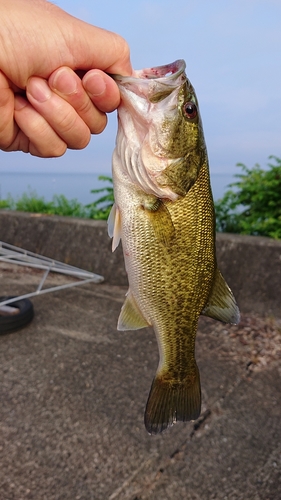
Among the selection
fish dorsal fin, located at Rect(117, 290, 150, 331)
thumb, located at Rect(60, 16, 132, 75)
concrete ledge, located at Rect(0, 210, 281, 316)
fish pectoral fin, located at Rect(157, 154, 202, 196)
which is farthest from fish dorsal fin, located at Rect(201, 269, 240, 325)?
concrete ledge, located at Rect(0, 210, 281, 316)

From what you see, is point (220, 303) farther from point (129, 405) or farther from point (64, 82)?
point (129, 405)

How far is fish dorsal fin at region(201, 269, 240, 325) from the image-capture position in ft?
6.44

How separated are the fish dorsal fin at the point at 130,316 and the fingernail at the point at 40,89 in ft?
2.64

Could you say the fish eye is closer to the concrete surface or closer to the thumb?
the thumb

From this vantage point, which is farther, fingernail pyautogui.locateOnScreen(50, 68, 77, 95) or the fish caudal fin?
the fish caudal fin

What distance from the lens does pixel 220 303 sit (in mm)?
1982

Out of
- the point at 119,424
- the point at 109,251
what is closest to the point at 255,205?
the point at 109,251

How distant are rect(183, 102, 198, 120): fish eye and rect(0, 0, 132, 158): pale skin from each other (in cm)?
24

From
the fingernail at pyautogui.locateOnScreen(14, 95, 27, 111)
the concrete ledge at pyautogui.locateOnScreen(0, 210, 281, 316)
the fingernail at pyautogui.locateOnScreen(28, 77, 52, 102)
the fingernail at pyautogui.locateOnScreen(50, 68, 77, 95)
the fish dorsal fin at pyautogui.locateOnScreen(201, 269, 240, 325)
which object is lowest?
the concrete ledge at pyautogui.locateOnScreen(0, 210, 281, 316)

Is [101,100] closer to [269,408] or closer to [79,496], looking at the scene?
[79,496]

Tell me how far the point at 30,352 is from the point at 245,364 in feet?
5.47

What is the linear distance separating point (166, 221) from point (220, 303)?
42cm

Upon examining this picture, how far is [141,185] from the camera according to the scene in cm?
183

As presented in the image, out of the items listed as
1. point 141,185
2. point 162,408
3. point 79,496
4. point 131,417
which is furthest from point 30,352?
point 141,185
